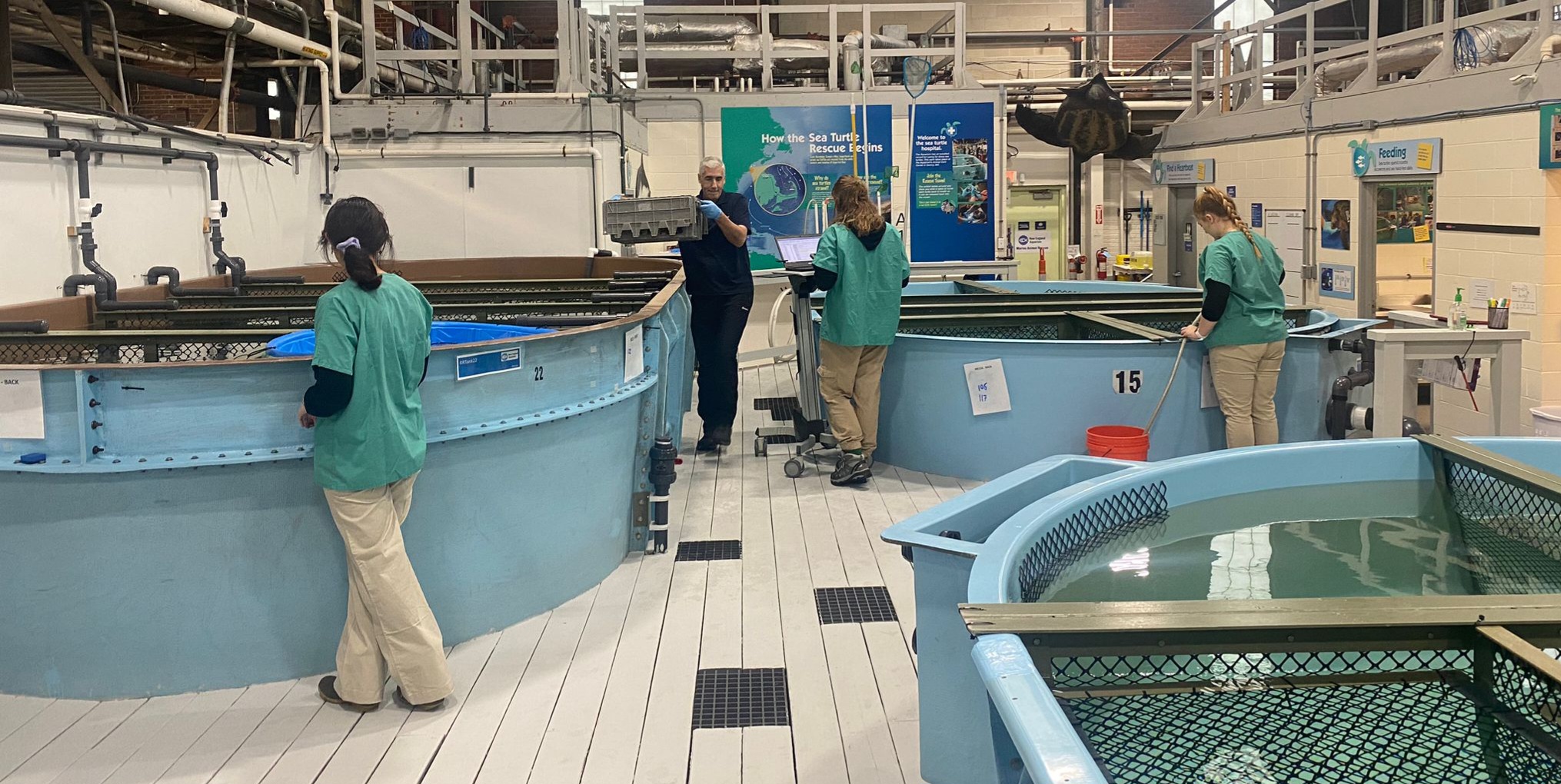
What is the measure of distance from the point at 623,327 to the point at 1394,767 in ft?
10.5

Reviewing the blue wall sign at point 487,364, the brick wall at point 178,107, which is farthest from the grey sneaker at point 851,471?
the brick wall at point 178,107

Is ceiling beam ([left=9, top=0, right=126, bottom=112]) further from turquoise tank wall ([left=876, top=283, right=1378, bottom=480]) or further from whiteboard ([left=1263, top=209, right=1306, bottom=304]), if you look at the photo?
whiteboard ([left=1263, top=209, right=1306, bottom=304])

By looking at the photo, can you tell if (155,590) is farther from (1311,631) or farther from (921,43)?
(921,43)

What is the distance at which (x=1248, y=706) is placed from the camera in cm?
169

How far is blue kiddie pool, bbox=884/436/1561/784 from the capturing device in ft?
5.17

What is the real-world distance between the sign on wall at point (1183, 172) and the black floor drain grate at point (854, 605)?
28.9 feet

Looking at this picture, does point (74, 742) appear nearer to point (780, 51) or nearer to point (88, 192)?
point (88, 192)

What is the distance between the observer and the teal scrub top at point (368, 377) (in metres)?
3.21

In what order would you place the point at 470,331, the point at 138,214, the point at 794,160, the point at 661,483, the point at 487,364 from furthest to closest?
the point at 794,160 → the point at 138,214 → the point at 661,483 → the point at 470,331 → the point at 487,364

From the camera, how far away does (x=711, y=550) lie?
201 inches

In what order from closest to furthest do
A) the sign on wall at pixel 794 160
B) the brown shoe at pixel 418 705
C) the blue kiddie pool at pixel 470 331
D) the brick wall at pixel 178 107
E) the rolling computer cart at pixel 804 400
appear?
the brown shoe at pixel 418 705 → the blue kiddie pool at pixel 470 331 → the rolling computer cart at pixel 804 400 → the brick wall at pixel 178 107 → the sign on wall at pixel 794 160

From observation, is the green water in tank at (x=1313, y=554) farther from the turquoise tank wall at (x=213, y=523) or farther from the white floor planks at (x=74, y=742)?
the white floor planks at (x=74, y=742)

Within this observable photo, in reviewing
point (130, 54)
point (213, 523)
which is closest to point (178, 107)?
point (130, 54)

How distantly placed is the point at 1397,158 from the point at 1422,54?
1.39 metres
